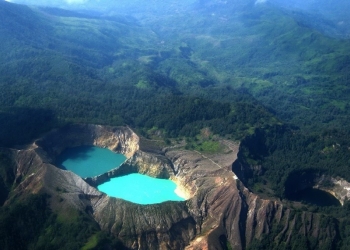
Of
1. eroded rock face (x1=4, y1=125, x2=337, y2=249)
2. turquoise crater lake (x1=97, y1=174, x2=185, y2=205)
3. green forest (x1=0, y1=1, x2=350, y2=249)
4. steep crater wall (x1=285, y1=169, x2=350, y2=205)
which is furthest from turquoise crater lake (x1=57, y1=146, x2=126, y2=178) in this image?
steep crater wall (x1=285, y1=169, x2=350, y2=205)

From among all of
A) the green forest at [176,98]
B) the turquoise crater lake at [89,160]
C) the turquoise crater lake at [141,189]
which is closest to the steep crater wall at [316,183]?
the green forest at [176,98]

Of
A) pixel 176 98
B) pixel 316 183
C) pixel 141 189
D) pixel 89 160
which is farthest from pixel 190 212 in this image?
A: pixel 176 98

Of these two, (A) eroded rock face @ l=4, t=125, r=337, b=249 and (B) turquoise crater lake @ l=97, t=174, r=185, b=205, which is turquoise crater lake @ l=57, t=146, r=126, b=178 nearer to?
(B) turquoise crater lake @ l=97, t=174, r=185, b=205

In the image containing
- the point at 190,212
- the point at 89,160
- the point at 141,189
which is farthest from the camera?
the point at 89,160

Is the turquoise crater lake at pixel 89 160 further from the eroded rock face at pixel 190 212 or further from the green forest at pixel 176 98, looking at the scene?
the green forest at pixel 176 98

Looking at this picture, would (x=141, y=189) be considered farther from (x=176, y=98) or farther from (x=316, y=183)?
(x=176, y=98)

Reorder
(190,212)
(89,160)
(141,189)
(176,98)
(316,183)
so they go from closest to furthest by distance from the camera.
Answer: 1. (190,212)
2. (141,189)
3. (89,160)
4. (316,183)
5. (176,98)

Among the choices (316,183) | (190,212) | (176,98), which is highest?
(176,98)

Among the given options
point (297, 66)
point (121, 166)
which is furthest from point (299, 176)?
point (297, 66)
